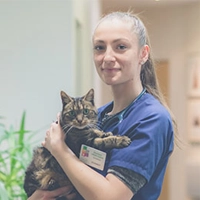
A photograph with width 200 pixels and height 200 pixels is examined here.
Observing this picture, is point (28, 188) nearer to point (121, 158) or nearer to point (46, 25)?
point (121, 158)

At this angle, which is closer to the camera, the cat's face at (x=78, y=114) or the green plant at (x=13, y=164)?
the cat's face at (x=78, y=114)

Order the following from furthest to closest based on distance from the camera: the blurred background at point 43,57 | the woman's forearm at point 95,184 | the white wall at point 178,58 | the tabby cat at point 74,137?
the white wall at point 178,58
the blurred background at point 43,57
the tabby cat at point 74,137
the woman's forearm at point 95,184

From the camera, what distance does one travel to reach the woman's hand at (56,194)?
1163 mm

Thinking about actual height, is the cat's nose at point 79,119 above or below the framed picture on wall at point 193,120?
above

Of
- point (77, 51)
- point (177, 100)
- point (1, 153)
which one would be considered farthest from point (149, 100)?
point (177, 100)

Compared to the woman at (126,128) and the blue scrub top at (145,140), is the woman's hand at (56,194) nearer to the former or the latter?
the woman at (126,128)

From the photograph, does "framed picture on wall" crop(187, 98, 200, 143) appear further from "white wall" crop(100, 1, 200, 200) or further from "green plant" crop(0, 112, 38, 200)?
"green plant" crop(0, 112, 38, 200)

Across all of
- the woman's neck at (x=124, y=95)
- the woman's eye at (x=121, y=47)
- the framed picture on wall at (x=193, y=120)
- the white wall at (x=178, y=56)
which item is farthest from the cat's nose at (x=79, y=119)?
the framed picture on wall at (x=193, y=120)

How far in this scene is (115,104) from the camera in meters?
1.22

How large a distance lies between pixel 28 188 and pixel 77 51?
4.91ft

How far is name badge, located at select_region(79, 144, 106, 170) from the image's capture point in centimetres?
108

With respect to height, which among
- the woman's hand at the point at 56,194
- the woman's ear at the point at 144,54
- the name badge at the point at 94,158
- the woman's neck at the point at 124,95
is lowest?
the woman's hand at the point at 56,194

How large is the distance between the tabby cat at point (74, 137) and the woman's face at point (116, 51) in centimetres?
11

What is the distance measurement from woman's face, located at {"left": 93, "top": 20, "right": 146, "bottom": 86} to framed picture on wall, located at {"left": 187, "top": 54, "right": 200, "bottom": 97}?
2.62 meters
